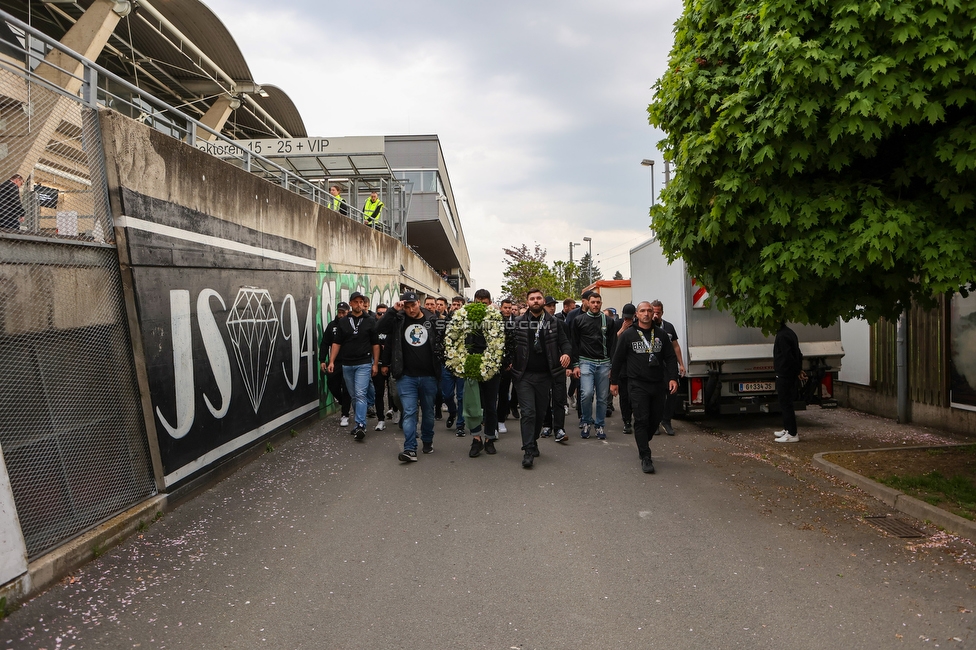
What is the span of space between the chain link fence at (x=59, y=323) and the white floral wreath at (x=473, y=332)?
3594 mm

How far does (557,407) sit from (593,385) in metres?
0.78

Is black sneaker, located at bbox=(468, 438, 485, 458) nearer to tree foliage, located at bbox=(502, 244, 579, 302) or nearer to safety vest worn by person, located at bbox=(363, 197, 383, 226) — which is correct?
safety vest worn by person, located at bbox=(363, 197, 383, 226)

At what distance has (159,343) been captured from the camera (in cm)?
620

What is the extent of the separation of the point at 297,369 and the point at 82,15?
11140mm

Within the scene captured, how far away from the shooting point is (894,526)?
17.6 feet

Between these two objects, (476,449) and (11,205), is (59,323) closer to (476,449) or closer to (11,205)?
(11,205)

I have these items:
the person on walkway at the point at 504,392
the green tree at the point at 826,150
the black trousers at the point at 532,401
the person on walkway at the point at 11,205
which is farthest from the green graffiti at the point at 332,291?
the green tree at the point at 826,150

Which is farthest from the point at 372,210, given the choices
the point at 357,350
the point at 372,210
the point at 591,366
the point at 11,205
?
the point at 11,205

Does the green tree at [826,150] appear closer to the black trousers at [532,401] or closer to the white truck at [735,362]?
the black trousers at [532,401]

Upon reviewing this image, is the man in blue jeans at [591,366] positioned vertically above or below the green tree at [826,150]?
below

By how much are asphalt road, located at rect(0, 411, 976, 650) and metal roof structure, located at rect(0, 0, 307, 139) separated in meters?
14.1

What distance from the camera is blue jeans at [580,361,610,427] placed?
31.8 feet

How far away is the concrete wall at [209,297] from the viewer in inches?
236

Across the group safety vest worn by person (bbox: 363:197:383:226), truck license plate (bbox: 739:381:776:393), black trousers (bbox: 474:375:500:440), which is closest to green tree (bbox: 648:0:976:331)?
black trousers (bbox: 474:375:500:440)
